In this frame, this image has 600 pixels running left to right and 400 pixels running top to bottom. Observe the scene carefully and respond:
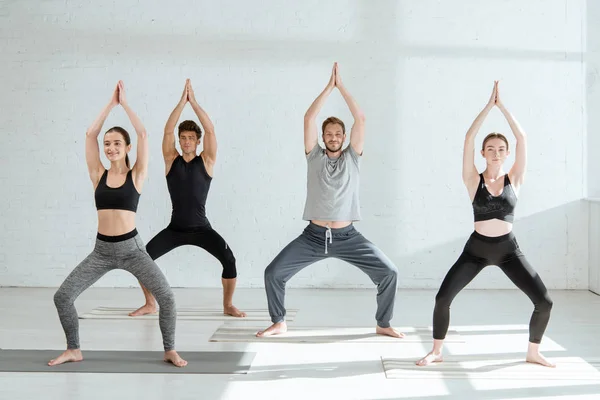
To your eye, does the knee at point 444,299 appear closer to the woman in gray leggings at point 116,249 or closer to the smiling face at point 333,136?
the smiling face at point 333,136

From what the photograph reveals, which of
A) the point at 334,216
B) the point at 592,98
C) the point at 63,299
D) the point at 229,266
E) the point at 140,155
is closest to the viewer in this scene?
the point at 63,299

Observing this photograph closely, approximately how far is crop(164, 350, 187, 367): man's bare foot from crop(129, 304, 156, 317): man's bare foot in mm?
1485

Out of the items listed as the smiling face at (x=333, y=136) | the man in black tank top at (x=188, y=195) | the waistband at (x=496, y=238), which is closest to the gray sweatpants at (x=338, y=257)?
the smiling face at (x=333, y=136)

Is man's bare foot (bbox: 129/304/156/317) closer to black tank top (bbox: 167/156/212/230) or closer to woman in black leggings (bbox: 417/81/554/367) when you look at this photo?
black tank top (bbox: 167/156/212/230)

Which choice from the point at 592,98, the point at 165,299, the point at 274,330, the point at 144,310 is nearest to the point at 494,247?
the point at 274,330

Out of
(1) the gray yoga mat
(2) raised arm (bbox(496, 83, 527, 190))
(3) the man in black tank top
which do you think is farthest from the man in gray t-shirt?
(2) raised arm (bbox(496, 83, 527, 190))

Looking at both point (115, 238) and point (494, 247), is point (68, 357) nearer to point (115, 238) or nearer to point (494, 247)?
point (115, 238)

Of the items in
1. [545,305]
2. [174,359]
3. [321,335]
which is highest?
[545,305]

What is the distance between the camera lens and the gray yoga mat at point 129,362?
3963mm

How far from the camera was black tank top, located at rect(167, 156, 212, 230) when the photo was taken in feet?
17.7

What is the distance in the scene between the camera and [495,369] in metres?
4.05

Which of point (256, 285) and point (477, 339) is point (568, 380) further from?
point (256, 285)

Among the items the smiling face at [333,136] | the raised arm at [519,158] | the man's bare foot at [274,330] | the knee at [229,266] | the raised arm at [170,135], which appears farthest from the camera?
the knee at [229,266]

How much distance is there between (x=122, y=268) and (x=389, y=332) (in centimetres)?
178
